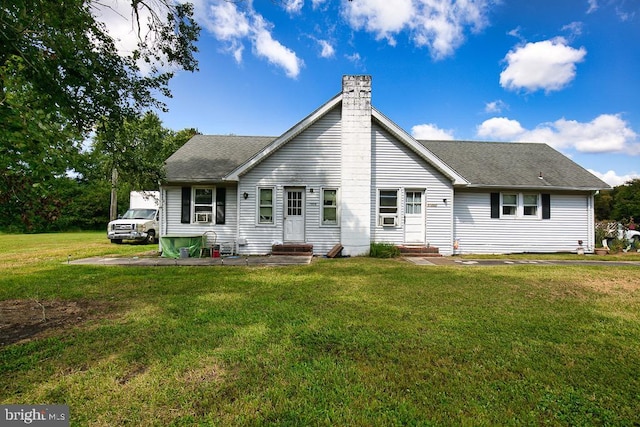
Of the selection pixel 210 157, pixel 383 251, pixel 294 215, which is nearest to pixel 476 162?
pixel 383 251

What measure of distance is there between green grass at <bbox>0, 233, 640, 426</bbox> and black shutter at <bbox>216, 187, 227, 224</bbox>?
21.1 ft

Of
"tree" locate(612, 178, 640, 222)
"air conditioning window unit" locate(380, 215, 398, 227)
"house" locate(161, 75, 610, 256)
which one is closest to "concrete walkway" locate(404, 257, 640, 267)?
"house" locate(161, 75, 610, 256)

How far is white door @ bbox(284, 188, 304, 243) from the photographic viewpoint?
12.0 m

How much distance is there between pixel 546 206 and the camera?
13227mm

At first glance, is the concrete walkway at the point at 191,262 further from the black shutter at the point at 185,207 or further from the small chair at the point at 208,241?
the black shutter at the point at 185,207

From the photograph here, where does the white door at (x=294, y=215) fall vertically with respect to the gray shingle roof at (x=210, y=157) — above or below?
below

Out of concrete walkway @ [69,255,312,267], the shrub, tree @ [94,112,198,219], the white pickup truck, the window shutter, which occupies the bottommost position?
concrete walkway @ [69,255,312,267]

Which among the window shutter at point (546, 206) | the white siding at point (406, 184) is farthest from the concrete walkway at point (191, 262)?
the window shutter at point (546, 206)

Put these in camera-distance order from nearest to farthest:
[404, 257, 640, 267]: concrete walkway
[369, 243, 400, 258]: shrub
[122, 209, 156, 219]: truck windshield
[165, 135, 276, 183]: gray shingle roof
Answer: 1. [404, 257, 640, 267]: concrete walkway
2. [369, 243, 400, 258]: shrub
3. [165, 135, 276, 183]: gray shingle roof
4. [122, 209, 156, 219]: truck windshield

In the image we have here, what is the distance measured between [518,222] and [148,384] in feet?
48.6

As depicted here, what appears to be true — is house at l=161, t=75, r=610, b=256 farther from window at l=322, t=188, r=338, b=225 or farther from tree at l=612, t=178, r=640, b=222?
tree at l=612, t=178, r=640, b=222

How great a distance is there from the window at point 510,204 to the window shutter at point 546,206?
1.22 m

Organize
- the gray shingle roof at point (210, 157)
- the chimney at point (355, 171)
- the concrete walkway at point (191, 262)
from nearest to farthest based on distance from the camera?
1. the concrete walkway at point (191, 262)
2. the chimney at point (355, 171)
3. the gray shingle roof at point (210, 157)

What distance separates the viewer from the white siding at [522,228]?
1309 centimetres
